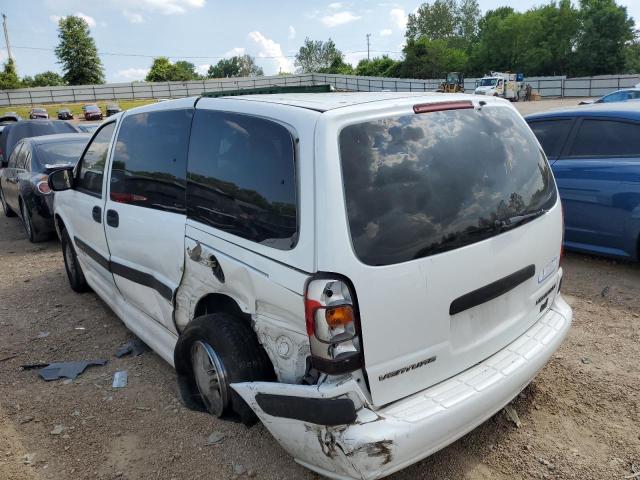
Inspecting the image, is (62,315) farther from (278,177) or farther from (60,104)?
(60,104)

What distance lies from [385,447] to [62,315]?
394 cm

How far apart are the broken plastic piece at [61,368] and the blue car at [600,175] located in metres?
4.62

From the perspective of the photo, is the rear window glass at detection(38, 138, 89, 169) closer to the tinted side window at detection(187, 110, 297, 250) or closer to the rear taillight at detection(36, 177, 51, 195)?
the rear taillight at detection(36, 177, 51, 195)

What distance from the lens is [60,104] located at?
175ft

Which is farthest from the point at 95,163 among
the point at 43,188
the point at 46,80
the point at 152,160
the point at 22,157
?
the point at 46,80

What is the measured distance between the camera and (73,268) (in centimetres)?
527

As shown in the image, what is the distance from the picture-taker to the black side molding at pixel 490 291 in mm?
2260

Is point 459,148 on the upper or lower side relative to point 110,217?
upper

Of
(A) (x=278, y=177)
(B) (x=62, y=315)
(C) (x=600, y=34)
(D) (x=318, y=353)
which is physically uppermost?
(C) (x=600, y=34)

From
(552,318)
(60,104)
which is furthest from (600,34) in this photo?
(552,318)

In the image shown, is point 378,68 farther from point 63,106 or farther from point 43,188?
point 43,188

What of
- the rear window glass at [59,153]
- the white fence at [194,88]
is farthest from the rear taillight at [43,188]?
the white fence at [194,88]

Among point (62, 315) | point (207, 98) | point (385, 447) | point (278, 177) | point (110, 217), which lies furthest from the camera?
point (62, 315)

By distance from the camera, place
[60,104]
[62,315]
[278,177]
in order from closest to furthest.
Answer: [278,177], [62,315], [60,104]
